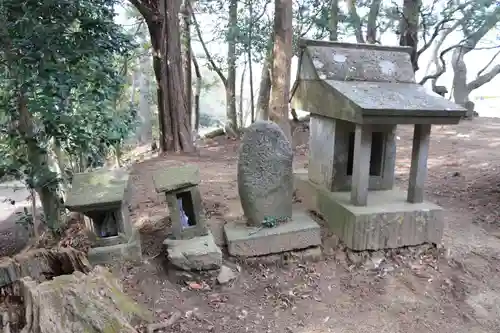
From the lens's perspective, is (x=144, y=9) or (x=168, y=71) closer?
(x=144, y=9)

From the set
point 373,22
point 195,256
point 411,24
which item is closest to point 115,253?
point 195,256

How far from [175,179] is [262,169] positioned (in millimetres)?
901

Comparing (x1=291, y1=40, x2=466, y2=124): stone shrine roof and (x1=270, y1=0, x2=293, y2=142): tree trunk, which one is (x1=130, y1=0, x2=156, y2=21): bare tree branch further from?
(x1=291, y1=40, x2=466, y2=124): stone shrine roof

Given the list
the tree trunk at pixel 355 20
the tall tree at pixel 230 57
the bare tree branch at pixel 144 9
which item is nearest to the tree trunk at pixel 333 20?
the tree trunk at pixel 355 20

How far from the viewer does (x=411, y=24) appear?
26.7ft

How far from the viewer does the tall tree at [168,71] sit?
27.5 feet

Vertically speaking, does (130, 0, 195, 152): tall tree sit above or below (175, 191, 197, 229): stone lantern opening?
above

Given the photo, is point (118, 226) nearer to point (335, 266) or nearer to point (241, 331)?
point (241, 331)

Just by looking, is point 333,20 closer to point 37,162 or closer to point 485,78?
point 485,78

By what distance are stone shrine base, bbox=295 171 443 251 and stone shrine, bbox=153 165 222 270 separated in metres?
1.39

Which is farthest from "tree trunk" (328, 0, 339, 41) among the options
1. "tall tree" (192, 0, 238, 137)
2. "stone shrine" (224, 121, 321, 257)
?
"stone shrine" (224, 121, 321, 257)

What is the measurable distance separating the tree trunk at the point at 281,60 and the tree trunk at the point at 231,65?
10.7 ft

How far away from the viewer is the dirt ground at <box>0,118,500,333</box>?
326 centimetres

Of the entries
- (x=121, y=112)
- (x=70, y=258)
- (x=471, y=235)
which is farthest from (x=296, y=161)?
(x=70, y=258)
